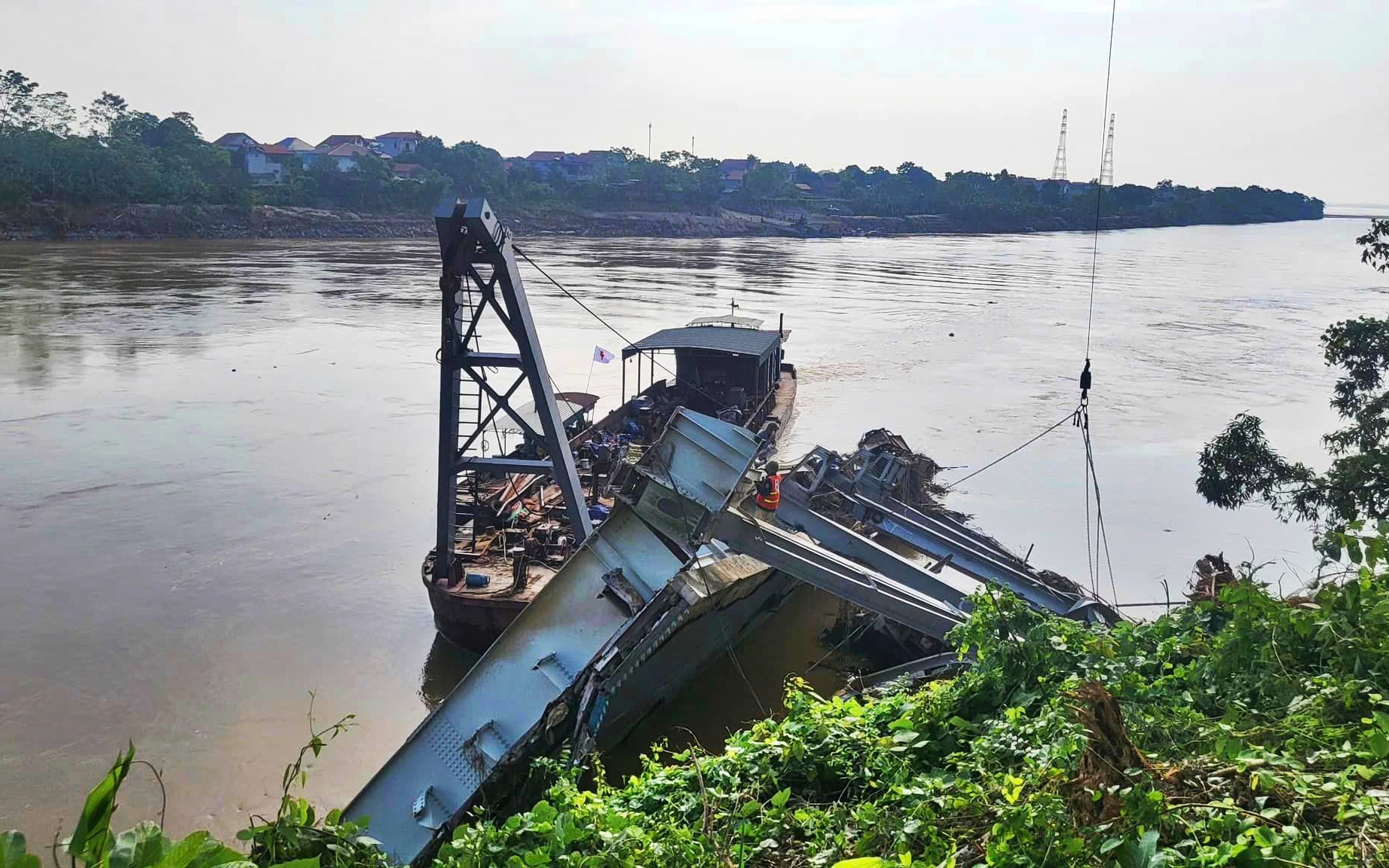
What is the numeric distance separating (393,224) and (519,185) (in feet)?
51.4

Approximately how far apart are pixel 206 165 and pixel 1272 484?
76909mm

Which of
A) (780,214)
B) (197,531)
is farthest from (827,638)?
(780,214)

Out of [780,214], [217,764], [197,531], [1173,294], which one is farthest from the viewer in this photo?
[780,214]

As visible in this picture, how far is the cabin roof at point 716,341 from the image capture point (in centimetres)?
2200

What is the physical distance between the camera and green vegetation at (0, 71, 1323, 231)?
207 ft

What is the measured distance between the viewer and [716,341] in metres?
22.8

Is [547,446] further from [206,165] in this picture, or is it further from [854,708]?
[206,165]

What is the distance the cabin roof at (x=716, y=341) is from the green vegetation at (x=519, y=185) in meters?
53.5

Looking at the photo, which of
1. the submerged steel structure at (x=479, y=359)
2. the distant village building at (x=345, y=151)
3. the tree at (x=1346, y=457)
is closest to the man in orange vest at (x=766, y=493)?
the submerged steel structure at (x=479, y=359)

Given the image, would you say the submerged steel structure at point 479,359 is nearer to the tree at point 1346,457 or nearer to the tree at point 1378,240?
the tree at point 1346,457

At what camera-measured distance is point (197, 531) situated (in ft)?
56.9

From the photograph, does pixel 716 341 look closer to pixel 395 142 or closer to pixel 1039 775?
pixel 1039 775

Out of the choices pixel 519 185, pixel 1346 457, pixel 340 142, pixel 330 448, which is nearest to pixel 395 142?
pixel 340 142

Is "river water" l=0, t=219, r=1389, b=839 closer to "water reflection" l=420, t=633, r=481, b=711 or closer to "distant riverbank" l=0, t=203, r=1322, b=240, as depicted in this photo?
"water reflection" l=420, t=633, r=481, b=711
